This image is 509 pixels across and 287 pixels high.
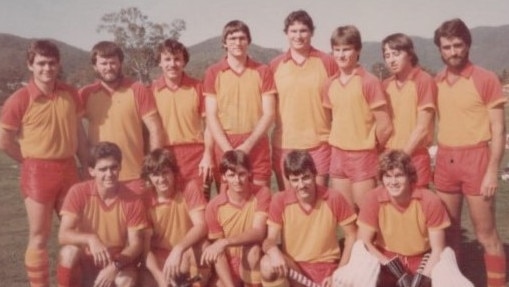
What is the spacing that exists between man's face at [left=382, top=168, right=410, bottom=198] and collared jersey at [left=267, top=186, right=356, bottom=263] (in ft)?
1.17

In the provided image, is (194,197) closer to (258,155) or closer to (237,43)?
(258,155)

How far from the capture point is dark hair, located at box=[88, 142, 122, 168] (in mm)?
4527

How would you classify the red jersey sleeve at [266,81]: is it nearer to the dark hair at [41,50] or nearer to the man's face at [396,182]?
the man's face at [396,182]

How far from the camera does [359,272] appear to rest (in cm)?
414

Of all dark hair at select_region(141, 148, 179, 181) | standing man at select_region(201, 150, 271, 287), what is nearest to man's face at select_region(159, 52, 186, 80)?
dark hair at select_region(141, 148, 179, 181)

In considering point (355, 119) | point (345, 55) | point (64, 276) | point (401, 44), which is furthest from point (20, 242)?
point (401, 44)

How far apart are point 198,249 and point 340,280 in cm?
116

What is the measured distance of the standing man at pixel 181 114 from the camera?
5074 mm

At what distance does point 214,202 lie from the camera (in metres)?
4.73

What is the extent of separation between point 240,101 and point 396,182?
1.47 m

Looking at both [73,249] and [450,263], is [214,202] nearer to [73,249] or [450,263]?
[73,249]

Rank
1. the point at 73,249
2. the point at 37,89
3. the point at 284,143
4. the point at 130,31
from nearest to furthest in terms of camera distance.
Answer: the point at 73,249, the point at 37,89, the point at 284,143, the point at 130,31

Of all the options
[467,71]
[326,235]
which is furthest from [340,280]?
[467,71]

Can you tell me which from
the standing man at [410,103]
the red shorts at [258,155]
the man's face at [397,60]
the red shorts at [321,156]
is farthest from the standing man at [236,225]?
the man's face at [397,60]
